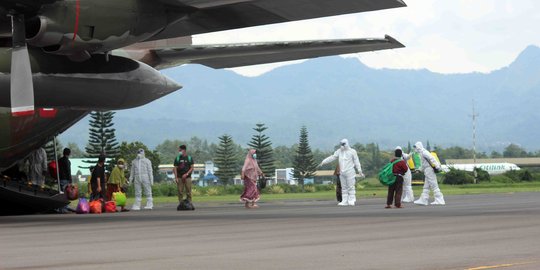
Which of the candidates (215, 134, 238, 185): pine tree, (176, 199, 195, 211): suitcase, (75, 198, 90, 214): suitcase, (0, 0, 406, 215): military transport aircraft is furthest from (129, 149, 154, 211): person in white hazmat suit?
(215, 134, 238, 185): pine tree

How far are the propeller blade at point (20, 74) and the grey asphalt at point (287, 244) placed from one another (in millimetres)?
2199

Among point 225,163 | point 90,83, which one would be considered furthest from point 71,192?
point 225,163

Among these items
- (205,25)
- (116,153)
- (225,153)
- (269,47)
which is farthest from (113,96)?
(225,153)

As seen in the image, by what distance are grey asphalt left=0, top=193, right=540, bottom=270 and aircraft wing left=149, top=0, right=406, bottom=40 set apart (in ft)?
13.4

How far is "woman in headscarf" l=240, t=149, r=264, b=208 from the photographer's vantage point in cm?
2695

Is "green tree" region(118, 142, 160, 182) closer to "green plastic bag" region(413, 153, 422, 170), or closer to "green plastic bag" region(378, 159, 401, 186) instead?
"green plastic bag" region(413, 153, 422, 170)

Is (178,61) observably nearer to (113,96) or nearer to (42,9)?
(113,96)

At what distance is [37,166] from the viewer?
2455cm

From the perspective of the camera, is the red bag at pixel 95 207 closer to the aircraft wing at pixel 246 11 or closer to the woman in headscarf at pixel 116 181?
the woman in headscarf at pixel 116 181

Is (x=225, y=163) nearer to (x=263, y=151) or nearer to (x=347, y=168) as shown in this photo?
(x=263, y=151)

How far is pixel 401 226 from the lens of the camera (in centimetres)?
1504

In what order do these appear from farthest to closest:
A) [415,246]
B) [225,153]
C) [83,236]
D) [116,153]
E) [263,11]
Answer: [225,153]
[116,153]
[263,11]
[83,236]
[415,246]

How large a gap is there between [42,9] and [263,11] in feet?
14.9

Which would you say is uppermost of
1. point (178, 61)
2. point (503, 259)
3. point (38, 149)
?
point (178, 61)
